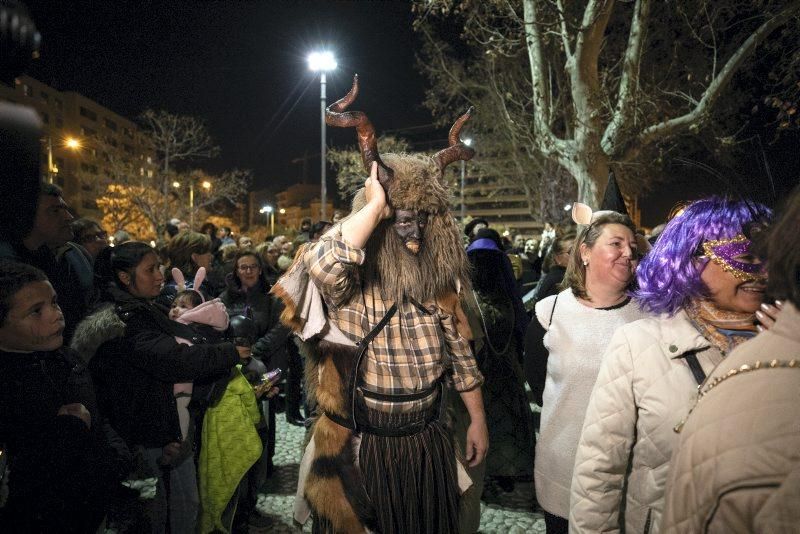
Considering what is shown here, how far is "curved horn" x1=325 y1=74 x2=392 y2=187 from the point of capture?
2306 mm

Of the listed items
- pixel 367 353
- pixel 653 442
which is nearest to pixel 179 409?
pixel 367 353

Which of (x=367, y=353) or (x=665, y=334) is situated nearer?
(x=665, y=334)

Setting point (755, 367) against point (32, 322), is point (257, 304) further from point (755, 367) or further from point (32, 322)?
point (755, 367)

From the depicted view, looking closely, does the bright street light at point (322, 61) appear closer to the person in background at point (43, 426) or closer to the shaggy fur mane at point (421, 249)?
the shaggy fur mane at point (421, 249)

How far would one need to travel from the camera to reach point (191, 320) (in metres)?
3.22

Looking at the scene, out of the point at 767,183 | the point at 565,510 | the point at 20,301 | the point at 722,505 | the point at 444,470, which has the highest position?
the point at 767,183

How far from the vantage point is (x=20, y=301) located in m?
2.07

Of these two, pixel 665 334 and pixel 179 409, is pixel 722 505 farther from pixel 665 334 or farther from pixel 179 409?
pixel 179 409

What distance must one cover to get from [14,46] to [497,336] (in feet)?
12.7

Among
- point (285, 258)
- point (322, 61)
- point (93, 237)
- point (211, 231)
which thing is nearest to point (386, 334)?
point (93, 237)

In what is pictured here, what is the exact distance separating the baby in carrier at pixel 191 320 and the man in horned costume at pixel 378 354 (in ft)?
3.47

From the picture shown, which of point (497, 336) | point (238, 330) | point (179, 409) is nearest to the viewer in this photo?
point (179, 409)

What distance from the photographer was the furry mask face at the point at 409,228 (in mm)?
2383

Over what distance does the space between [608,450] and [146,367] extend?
8.09 feet
